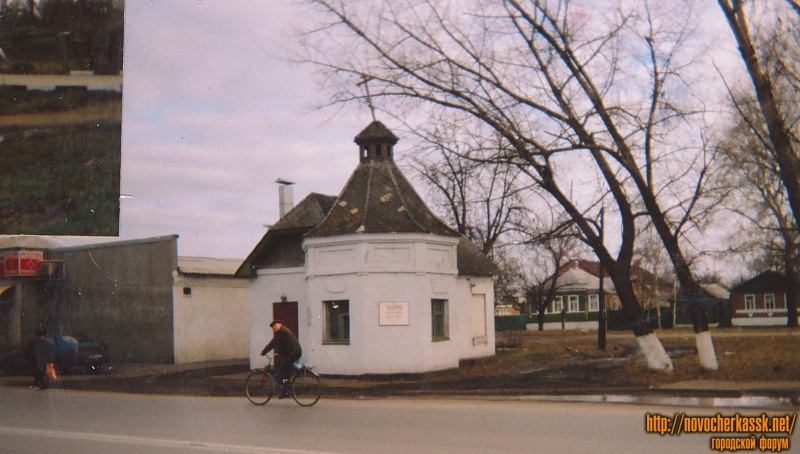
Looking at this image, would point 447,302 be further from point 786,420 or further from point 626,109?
point 786,420

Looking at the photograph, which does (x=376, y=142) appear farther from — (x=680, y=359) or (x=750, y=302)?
(x=750, y=302)

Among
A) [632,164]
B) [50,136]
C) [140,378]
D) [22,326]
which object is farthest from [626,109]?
[22,326]

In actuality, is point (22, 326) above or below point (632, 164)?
below

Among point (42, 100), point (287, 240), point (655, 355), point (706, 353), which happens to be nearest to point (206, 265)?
point (287, 240)

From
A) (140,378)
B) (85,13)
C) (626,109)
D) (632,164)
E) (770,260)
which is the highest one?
(85,13)

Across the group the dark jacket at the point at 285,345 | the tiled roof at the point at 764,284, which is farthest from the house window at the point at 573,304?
the dark jacket at the point at 285,345

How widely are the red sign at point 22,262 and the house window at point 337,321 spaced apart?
7455mm

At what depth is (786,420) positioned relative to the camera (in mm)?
10062

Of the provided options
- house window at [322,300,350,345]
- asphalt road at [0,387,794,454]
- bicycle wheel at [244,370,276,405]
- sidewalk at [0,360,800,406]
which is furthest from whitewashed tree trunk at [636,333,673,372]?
bicycle wheel at [244,370,276,405]

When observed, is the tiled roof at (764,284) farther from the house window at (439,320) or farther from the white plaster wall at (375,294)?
the white plaster wall at (375,294)

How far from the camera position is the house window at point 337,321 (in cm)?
2045

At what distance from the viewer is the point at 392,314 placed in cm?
2000

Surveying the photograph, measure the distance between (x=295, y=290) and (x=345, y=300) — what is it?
254 cm

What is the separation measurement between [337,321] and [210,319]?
7707 millimetres
